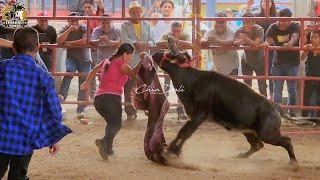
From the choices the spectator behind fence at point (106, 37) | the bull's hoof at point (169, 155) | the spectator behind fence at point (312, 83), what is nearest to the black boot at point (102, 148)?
the bull's hoof at point (169, 155)

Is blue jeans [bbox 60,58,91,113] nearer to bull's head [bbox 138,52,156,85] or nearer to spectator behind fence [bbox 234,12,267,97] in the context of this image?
spectator behind fence [bbox 234,12,267,97]

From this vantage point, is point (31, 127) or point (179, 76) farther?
point (179, 76)

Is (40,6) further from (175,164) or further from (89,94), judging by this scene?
(175,164)

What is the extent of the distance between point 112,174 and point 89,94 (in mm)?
4267

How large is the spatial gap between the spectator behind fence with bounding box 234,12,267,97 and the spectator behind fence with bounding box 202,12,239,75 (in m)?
0.18

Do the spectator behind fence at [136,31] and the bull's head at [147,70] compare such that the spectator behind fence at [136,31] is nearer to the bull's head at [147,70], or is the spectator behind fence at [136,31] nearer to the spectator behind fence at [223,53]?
the spectator behind fence at [223,53]

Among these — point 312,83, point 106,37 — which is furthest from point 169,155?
point 312,83

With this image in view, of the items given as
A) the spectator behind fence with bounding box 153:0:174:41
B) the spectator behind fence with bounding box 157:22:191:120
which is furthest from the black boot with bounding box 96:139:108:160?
the spectator behind fence with bounding box 153:0:174:41

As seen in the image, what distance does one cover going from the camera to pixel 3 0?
10.2 metres

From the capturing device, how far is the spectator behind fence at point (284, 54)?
9242mm

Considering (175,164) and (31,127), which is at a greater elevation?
(31,127)

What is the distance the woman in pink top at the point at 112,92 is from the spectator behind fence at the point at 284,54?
3410 mm

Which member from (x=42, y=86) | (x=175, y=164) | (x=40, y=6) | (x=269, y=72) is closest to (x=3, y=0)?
(x=40, y=6)

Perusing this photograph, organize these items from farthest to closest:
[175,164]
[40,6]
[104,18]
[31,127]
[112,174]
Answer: [40,6] < [104,18] < [175,164] < [112,174] < [31,127]
